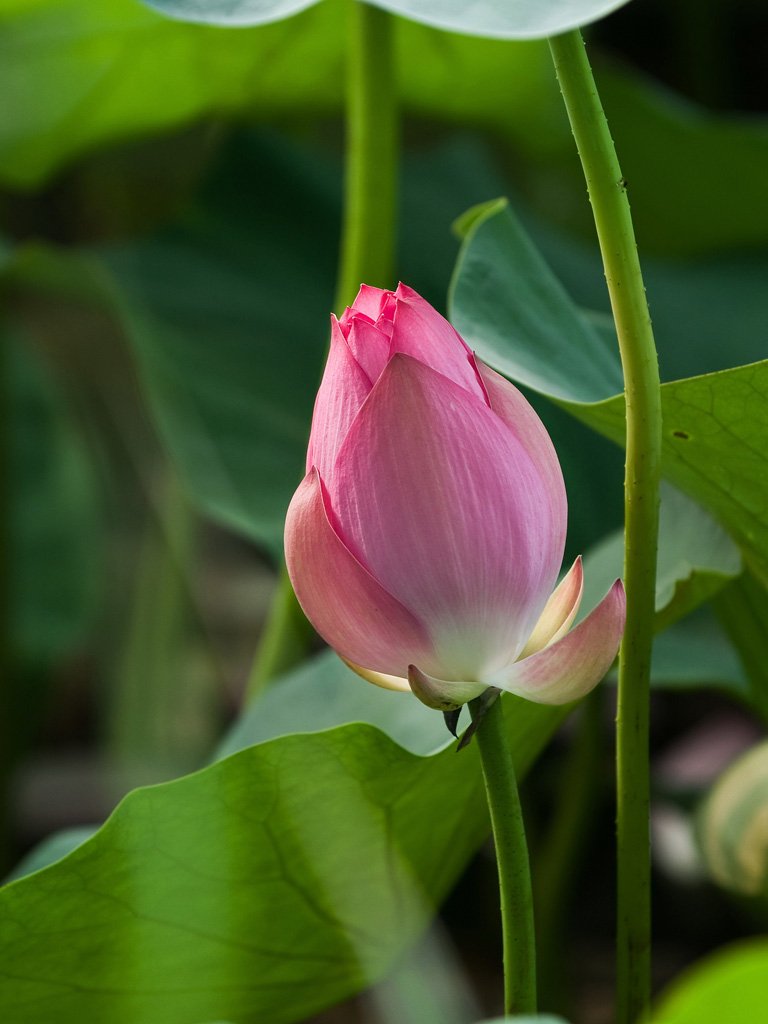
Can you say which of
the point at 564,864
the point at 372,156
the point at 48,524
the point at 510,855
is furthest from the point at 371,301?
the point at 48,524

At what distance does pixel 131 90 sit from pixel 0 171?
11 cm

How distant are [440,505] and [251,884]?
0.52 ft

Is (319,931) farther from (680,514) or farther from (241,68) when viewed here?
(241,68)

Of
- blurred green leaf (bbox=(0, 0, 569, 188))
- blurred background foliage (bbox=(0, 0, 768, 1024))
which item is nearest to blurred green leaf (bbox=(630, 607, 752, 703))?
blurred background foliage (bbox=(0, 0, 768, 1024))

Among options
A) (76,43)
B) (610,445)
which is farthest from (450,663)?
(76,43)

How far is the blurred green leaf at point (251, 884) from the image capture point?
267 mm

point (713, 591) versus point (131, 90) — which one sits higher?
point (131, 90)

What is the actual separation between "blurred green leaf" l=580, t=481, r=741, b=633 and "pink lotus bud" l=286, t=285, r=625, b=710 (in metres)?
0.11

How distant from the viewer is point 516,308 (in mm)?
347

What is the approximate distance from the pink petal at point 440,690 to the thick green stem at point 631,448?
6cm

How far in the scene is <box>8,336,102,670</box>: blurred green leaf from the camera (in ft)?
3.52

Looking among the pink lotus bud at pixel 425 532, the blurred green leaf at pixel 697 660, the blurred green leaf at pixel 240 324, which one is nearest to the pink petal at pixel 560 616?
the pink lotus bud at pixel 425 532

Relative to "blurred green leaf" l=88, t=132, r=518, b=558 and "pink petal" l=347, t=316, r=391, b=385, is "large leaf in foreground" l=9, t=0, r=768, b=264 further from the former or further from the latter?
"pink petal" l=347, t=316, r=391, b=385

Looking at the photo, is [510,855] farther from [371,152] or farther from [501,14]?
[371,152]
